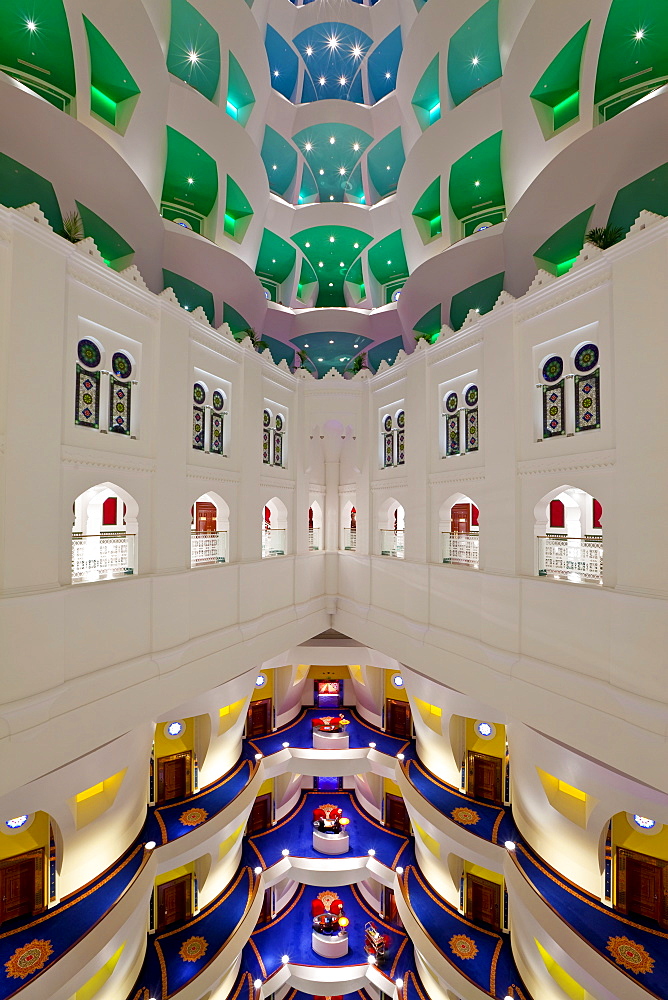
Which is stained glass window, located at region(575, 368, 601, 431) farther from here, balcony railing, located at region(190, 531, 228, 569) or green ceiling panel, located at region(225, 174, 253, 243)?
green ceiling panel, located at region(225, 174, 253, 243)

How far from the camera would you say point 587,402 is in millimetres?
7746

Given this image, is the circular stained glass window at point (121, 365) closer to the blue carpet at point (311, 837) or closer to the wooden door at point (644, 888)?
the wooden door at point (644, 888)

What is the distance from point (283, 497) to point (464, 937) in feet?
37.5

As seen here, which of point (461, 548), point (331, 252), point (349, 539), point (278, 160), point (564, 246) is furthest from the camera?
point (331, 252)

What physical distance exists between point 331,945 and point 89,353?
17223 millimetres

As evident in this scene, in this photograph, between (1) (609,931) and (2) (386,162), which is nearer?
(1) (609,931)

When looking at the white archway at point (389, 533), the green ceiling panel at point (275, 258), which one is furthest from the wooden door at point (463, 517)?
the green ceiling panel at point (275, 258)

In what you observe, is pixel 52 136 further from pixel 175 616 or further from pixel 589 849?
pixel 589 849

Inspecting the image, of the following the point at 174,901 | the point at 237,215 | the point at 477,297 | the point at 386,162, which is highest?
the point at 386,162

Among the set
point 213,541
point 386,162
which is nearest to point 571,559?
point 213,541

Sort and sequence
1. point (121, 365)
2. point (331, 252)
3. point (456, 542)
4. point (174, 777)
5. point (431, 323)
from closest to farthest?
point (121, 365)
point (456, 542)
point (174, 777)
point (431, 323)
point (331, 252)

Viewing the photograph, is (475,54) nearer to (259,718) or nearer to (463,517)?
(463,517)

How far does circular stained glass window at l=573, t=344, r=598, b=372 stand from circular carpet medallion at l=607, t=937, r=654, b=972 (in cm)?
976

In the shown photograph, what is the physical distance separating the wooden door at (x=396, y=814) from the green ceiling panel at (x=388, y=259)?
63.0ft
